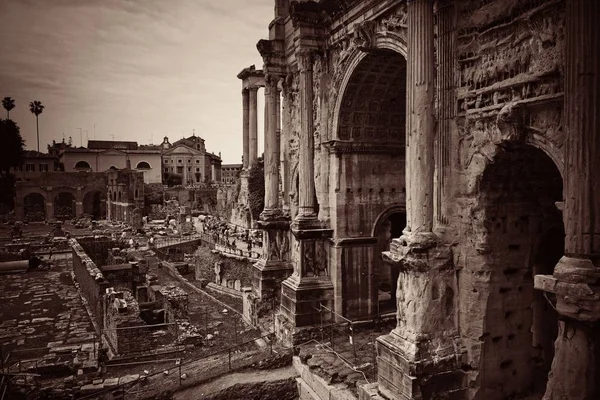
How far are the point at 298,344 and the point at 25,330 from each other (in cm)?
1002

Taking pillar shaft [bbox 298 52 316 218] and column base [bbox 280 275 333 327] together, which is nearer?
column base [bbox 280 275 333 327]

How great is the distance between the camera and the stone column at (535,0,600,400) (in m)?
4.97

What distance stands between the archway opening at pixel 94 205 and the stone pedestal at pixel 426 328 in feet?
186

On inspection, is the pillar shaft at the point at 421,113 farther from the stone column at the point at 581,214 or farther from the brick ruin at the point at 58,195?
the brick ruin at the point at 58,195

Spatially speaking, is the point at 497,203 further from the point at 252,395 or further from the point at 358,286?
the point at 252,395

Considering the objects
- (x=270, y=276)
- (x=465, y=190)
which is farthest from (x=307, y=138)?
(x=465, y=190)

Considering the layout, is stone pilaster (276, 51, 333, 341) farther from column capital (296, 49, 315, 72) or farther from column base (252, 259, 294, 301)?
column base (252, 259, 294, 301)

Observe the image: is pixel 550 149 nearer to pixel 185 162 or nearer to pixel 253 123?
pixel 253 123

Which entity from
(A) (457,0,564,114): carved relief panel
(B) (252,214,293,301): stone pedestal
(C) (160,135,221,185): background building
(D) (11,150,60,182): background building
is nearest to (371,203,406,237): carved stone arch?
(B) (252,214,293,301): stone pedestal

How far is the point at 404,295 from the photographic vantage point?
7664 millimetres

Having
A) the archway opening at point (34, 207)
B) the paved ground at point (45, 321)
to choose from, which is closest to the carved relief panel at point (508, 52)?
the paved ground at point (45, 321)

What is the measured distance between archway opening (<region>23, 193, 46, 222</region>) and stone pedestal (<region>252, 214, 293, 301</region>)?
49.9m

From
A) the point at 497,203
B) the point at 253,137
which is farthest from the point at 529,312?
the point at 253,137

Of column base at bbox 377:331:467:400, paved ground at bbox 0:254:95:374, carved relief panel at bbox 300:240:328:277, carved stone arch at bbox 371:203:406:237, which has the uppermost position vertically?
carved stone arch at bbox 371:203:406:237
